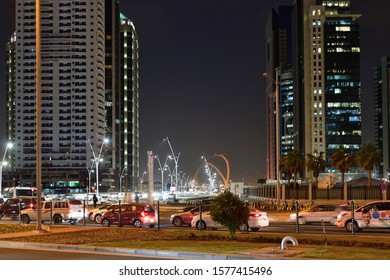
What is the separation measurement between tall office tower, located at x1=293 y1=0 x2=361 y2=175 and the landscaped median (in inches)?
6432

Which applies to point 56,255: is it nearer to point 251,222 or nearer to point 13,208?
point 251,222

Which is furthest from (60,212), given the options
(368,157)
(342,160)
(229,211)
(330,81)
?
(330,81)

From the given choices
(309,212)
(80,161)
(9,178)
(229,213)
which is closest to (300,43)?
(80,161)

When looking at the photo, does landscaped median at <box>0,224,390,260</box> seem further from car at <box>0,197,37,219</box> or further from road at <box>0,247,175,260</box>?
car at <box>0,197,37,219</box>

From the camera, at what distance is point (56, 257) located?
65.3ft

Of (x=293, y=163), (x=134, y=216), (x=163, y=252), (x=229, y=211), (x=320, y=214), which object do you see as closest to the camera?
(x=163, y=252)

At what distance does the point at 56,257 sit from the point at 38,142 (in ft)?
34.7

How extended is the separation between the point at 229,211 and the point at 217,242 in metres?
1.40

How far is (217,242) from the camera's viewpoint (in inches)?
913

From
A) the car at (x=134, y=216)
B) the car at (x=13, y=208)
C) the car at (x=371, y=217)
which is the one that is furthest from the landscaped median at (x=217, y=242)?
the car at (x=13, y=208)

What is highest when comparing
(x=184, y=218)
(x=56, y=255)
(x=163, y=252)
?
(x=163, y=252)

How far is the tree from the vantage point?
78.9 feet

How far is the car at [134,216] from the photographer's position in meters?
35.8
